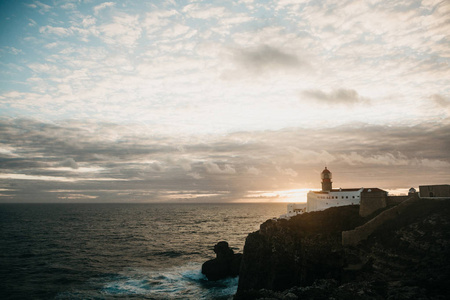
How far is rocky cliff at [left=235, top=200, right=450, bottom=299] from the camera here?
2756 centimetres

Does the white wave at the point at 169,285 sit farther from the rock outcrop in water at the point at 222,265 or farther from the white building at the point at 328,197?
the white building at the point at 328,197

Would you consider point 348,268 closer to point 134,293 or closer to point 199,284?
point 199,284

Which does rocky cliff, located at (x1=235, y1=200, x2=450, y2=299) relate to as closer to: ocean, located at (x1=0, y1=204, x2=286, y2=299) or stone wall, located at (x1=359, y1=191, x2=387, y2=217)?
stone wall, located at (x1=359, y1=191, x2=387, y2=217)

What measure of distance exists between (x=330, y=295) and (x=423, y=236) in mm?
14659

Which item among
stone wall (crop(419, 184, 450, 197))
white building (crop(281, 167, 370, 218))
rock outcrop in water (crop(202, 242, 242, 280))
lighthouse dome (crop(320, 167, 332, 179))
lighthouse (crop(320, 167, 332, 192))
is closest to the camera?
stone wall (crop(419, 184, 450, 197))

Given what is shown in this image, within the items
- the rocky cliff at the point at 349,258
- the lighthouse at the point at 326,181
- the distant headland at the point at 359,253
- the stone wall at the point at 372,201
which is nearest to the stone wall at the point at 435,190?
the distant headland at the point at 359,253

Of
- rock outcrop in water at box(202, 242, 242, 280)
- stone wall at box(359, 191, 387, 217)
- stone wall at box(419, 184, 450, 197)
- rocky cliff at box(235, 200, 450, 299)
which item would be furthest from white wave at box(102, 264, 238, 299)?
stone wall at box(419, 184, 450, 197)

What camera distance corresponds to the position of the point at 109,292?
42031 millimetres

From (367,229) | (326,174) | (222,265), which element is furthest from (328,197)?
(222,265)

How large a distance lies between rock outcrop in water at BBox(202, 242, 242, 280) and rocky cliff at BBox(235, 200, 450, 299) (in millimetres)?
8899

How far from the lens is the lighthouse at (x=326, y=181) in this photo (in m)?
64.5

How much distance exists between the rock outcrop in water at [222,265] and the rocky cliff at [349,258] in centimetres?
890

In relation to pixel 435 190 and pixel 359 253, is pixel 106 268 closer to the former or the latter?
pixel 359 253

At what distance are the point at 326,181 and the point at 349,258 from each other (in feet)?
99.2
